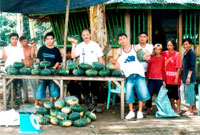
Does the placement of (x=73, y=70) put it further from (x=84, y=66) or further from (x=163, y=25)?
(x=163, y=25)

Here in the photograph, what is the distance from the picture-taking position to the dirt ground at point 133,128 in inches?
173

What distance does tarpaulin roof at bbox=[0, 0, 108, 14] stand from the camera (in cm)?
637

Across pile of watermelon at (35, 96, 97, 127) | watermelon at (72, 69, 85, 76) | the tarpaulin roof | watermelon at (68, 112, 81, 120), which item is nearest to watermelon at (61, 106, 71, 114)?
pile of watermelon at (35, 96, 97, 127)

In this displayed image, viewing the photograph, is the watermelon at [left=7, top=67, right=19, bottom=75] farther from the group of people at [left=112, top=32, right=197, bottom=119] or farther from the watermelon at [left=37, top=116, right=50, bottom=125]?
the group of people at [left=112, top=32, right=197, bottom=119]

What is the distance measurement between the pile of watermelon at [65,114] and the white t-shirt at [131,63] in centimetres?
125

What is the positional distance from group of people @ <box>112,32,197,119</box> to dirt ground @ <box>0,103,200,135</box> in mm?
347

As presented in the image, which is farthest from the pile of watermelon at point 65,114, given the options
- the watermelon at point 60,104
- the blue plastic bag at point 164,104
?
the blue plastic bag at point 164,104

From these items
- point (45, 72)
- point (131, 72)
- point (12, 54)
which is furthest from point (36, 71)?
point (131, 72)

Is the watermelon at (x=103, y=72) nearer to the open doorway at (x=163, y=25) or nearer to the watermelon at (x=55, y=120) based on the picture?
the watermelon at (x=55, y=120)

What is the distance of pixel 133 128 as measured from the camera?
462 cm

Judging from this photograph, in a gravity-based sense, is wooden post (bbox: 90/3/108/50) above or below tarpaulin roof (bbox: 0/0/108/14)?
below

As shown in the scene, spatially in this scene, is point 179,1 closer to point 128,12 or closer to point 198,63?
point 128,12

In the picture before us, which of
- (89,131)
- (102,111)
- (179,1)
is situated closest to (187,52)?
(102,111)

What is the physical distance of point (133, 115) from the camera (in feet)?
17.4
